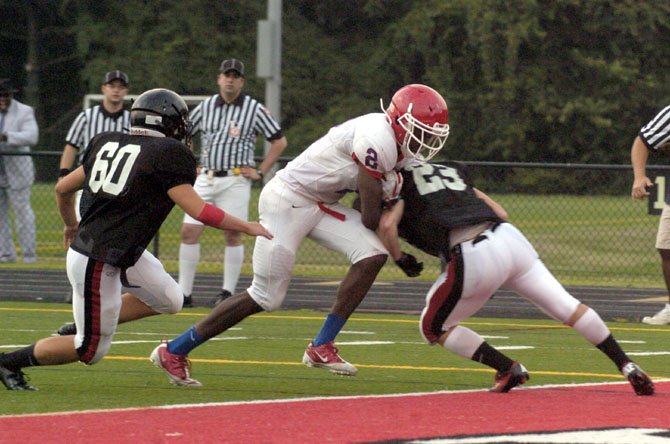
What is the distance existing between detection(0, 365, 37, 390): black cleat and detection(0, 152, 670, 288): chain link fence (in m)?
8.13

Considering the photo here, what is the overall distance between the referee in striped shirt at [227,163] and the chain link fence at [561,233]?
2.85m

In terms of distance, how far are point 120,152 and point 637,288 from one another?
8519 millimetres

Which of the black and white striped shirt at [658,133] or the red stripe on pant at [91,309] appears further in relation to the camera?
the black and white striped shirt at [658,133]

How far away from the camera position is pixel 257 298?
7.23 m

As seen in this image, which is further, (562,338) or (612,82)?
(612,82)

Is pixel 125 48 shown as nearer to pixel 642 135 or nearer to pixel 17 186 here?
pixel 17 186

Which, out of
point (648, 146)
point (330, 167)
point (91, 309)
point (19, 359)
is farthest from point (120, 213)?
point (648, 146)

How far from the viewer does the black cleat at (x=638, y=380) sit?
6.67m

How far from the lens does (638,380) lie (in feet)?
21.9

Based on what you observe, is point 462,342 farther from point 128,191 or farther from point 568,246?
point 568,246

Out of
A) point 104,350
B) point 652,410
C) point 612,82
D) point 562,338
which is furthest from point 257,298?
point 612,82

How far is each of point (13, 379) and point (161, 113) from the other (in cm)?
139

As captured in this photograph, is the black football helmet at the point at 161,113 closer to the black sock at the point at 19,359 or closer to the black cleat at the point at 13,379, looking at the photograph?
the black sock at the point at 19,359

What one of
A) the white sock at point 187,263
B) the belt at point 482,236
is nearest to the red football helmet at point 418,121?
the belt at point 482,236
